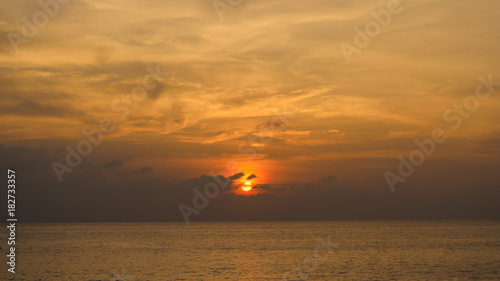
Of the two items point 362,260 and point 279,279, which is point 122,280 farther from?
point 362,260

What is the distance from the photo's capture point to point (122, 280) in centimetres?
7062

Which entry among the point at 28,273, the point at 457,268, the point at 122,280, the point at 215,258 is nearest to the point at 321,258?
the point at 215,258

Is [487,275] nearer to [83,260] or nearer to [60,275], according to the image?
[60,275]

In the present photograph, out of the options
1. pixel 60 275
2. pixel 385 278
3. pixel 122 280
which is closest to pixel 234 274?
pixel 122 280

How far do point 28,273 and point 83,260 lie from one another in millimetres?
22140

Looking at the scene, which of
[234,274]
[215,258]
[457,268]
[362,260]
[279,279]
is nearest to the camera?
[279,279]

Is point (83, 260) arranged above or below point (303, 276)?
above

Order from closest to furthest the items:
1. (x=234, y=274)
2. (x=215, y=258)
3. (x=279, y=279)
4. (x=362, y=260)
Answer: (x=279, y=279), (x=234, y=274), (x=362, y=260), (x=215, y=258)

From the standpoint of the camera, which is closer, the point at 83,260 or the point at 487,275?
the point at 487,275

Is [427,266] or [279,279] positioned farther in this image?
[427,266]

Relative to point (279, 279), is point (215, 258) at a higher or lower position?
higher

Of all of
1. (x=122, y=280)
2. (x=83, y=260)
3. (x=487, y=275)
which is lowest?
(x=487, y=275)

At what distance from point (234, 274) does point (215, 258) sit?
28.3 m

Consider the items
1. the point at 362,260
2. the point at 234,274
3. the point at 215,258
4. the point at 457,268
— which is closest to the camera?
the point at 234,274
